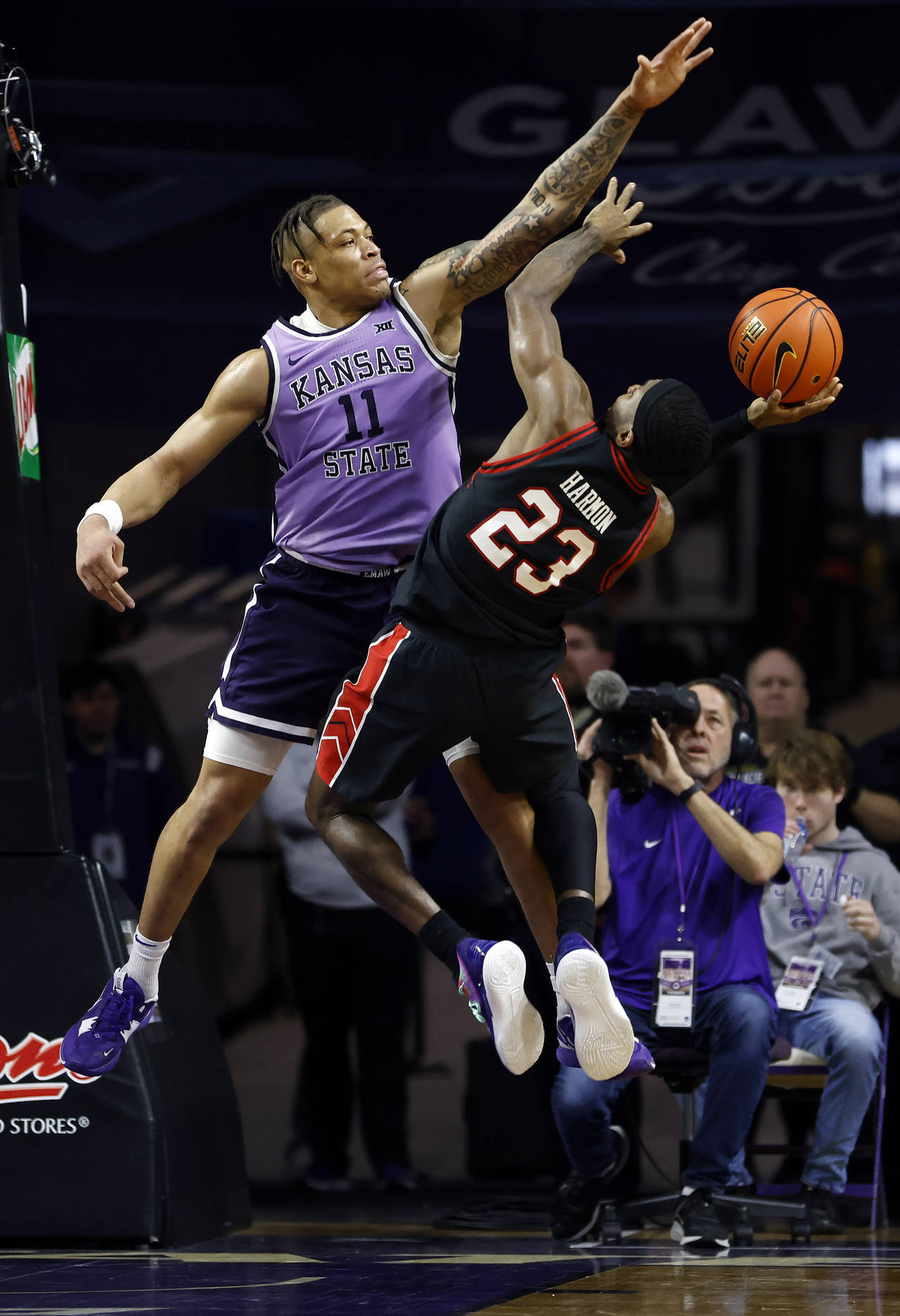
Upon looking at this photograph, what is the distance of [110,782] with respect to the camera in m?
8.11

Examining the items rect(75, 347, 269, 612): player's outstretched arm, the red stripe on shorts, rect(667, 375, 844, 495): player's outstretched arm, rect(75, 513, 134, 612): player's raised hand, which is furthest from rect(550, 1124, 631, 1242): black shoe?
rect(75, 513, 134, 612): player's raised hand

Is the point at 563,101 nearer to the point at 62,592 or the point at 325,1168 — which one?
the point at 62,592

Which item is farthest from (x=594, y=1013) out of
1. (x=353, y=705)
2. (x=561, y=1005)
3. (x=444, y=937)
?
(x=353, y=705)

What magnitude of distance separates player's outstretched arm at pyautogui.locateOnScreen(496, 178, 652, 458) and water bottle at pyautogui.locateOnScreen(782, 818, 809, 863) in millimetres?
2496

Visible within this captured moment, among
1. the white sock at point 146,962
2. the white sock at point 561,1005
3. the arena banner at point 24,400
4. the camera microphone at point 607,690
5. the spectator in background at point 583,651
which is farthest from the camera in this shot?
the spectator in background at point 583,651

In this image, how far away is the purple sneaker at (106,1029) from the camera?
489 centimetres

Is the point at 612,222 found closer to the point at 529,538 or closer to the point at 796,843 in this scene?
the point at 529,538

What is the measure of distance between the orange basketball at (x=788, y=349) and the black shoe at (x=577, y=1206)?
2.62 meters

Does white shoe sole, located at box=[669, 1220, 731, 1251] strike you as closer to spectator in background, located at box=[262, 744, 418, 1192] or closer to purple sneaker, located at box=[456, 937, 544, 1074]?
purple sneaker, located at box=[456, 937, 544, 1074]

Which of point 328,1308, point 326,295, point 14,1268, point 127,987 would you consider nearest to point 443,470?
point 326,295

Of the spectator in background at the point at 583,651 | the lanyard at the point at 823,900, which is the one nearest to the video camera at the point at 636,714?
the lanyard at the point at 823,900

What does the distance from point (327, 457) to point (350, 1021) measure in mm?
3543

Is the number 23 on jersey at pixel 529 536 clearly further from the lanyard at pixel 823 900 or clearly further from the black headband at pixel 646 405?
the lanyard at pixel 823 900

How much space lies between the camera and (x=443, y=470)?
4.82 m
